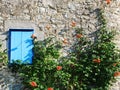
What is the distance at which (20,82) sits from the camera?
7.44 meters

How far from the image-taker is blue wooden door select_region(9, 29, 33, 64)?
24.1 ft

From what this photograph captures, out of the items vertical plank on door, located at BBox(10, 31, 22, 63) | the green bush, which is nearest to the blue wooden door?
vertical plank on door, located at BBox(10, 31, 22, 63)

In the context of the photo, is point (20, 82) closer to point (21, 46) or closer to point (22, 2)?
point (21, 46)

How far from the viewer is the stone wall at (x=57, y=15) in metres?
7.49

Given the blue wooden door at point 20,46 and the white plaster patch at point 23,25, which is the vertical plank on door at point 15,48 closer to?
the blue wooden door at point 20,46

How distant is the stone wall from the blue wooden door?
15cm

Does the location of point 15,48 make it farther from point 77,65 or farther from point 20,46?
point 77,65

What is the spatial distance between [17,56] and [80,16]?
157 cm

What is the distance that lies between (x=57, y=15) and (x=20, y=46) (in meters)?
1.02

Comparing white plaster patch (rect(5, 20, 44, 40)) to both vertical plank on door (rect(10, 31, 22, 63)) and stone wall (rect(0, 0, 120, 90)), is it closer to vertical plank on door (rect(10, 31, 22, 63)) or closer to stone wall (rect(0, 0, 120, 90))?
stone wall (rect(0, 0, 120, 90))

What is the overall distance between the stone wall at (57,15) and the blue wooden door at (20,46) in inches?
5.9

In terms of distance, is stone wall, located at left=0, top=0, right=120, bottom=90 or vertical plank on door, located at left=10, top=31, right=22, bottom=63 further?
stone wall, located at left=0, top=0, right=120, bottom=90

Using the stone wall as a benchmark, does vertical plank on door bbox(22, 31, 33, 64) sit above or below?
below

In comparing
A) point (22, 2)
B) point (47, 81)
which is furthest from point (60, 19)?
point (47, 81)
